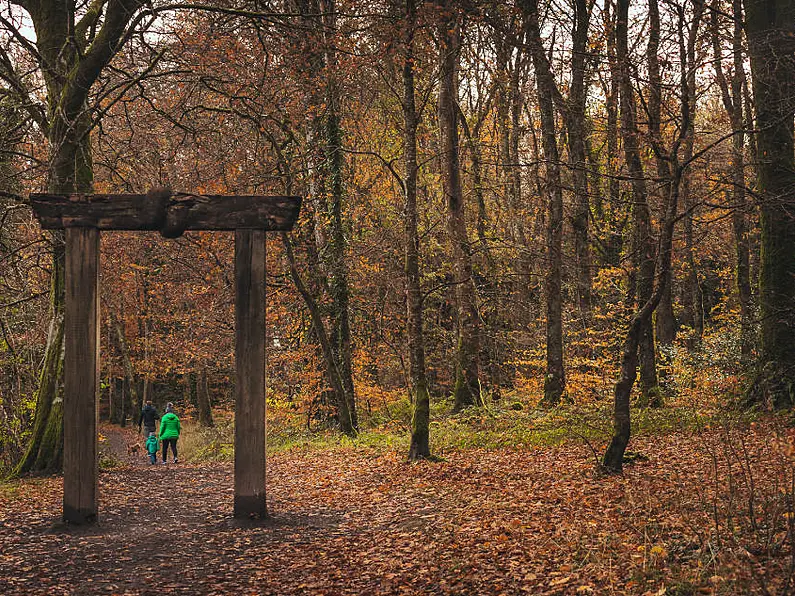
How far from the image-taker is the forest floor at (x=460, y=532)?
18.9ft

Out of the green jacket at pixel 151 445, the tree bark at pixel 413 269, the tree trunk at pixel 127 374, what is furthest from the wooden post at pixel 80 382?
the tree trunk at pixel 127 374

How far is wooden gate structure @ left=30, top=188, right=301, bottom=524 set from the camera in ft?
28.9

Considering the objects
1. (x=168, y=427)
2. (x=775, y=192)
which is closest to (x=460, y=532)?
(x=775, y=192)

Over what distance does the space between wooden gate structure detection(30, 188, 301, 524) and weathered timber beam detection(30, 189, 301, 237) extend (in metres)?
0.01

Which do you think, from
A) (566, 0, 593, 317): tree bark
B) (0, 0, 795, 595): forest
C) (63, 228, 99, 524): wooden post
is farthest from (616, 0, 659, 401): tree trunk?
(63, 228, 99, 524): wooden post

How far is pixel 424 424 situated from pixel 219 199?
5481 millimetres

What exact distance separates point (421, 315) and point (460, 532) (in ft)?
15.8

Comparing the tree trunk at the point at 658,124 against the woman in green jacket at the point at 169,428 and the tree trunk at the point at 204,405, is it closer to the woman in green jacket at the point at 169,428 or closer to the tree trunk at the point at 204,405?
the woman in green jacket at the point at 169,428

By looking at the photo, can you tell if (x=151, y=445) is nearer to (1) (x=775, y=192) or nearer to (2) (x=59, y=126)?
(2) (x=59, y=126)

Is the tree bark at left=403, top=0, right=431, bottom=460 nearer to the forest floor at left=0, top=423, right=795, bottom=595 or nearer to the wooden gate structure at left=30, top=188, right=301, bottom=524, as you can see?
the forest floor at left=0, top=423, right=795, bottom=595

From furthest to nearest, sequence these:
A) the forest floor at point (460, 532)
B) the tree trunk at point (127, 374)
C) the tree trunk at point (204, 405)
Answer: the tree trunk at point (127, 374), the tree trunk at point (204, 405), the forest floor at point (460, 532)

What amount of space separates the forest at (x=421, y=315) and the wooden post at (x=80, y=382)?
291 millimetres

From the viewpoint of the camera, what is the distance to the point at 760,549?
18.3ft

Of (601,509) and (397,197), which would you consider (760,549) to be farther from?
(397,197)
